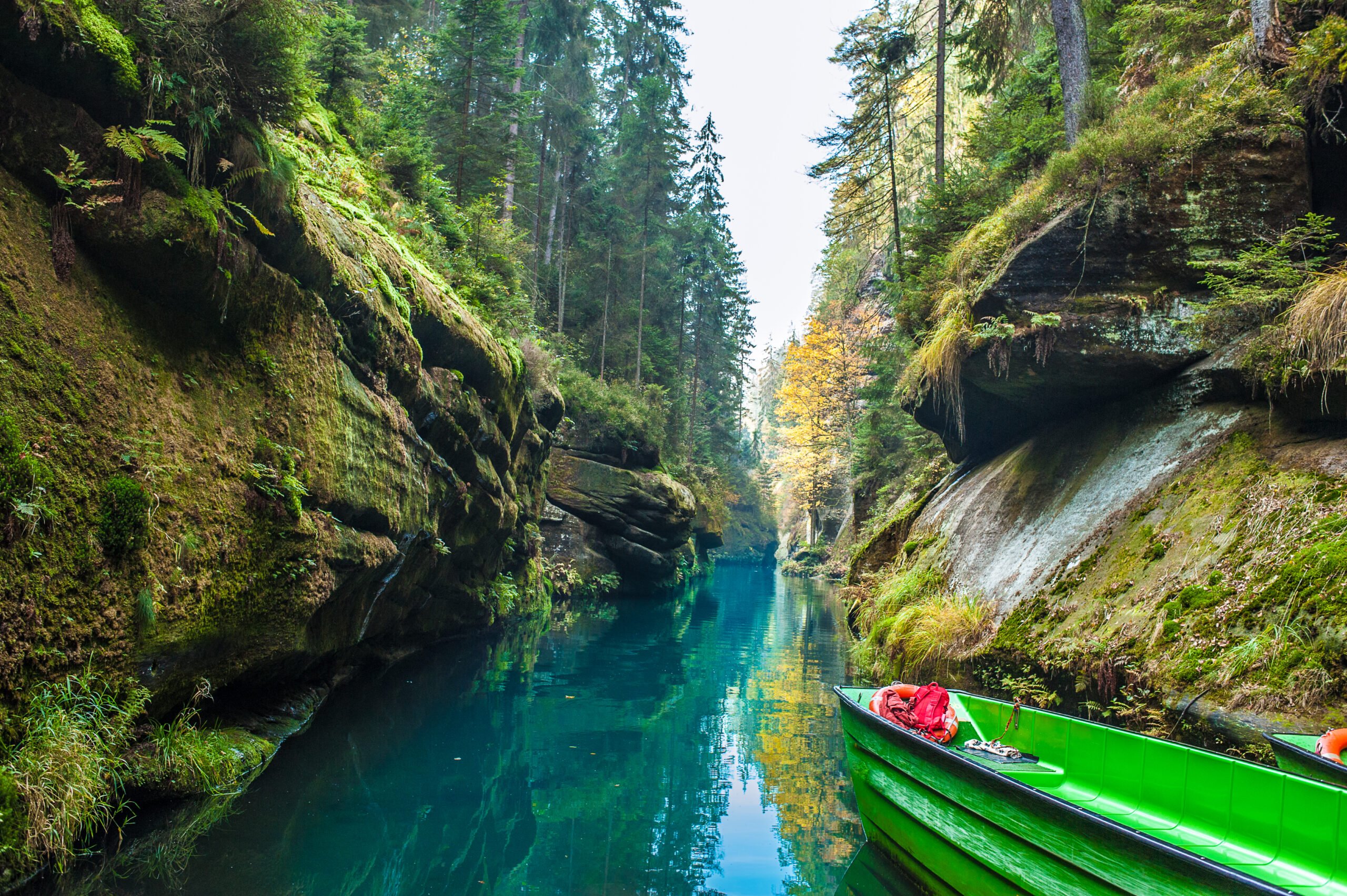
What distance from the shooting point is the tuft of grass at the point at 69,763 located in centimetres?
401

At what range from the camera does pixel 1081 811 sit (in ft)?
11.6

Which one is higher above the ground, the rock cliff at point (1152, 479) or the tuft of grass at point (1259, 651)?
the rock cliff at point (1152, 479)

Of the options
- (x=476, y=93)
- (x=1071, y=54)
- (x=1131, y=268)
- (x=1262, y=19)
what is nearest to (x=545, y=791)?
(x=1131, y=268)

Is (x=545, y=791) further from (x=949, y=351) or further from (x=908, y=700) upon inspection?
(x=949, y=351)

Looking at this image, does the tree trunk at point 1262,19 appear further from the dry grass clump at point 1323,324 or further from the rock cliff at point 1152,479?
the dry grass clump at point 1323,324

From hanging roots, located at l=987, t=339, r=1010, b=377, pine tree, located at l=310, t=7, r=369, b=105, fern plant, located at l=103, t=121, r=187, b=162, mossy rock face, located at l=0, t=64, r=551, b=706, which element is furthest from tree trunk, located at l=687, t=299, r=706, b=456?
fern plant, located at l=103, t=121, r=187, b=162

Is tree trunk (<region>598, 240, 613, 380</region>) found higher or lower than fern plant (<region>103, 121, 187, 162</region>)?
higher

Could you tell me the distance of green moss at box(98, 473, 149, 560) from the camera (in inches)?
191

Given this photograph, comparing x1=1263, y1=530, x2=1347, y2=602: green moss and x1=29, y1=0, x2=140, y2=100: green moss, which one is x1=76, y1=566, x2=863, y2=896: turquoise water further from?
x1=29, y1=0, x2=140, y2=100: green moss

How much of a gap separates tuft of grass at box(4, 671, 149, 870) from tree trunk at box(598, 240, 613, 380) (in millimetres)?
24171

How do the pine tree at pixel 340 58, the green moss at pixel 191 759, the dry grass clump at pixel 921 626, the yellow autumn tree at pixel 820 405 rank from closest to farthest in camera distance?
the green moss at pixel 191 759, the dry grass clump at pixel 921 626, the pine tree at pixel 340 58, the yellow autumn tree at pixel 820 405

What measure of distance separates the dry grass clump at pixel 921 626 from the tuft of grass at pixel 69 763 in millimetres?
8151

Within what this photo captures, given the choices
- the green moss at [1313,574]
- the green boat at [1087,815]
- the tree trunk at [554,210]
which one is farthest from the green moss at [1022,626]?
the tree trunk at [554,210]

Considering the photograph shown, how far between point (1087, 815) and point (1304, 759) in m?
1.96
